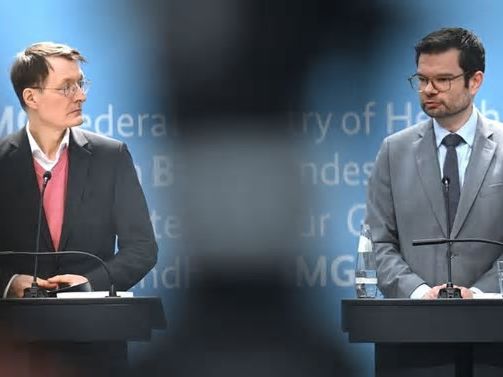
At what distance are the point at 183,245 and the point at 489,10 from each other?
131 centimetres

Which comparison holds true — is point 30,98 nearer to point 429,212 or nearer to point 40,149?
point 40,149

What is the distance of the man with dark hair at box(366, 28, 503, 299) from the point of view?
13.4ft

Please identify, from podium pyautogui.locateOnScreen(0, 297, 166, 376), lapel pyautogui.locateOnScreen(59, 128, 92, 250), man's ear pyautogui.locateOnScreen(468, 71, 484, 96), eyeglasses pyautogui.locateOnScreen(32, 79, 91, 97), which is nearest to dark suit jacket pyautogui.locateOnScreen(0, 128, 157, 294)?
→ lapel pyautogui.locateOnScreen(59, 128, 92, 250)

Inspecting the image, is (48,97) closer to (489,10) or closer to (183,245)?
(183,245)

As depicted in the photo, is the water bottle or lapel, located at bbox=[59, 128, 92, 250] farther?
lapel, located at bbox=[59, 128, 92, 250]

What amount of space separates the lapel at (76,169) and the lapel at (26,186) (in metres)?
0.10

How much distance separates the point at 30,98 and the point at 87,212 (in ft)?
1.42

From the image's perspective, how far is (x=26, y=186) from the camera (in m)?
4.42

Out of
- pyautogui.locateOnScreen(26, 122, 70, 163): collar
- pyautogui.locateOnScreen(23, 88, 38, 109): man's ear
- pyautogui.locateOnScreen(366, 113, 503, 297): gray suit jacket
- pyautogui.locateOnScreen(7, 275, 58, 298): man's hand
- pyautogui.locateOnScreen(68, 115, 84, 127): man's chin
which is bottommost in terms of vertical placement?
pyautogui.locateOnScreen(7, 275, 58, 298): man's hand

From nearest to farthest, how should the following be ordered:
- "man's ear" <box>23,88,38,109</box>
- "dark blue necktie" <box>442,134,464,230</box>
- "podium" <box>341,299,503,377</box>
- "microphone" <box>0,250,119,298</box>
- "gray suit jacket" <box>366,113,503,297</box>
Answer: "podium" <box>341,299,503,377</box> < "microphone" <box>0,250,119,298</box> < "gray suit jacket" <box>366,113,503,297</box> < "dark blue necktie" <box>442,134,464,230</box> < "man's ear" <box>23,88,38,109</box>

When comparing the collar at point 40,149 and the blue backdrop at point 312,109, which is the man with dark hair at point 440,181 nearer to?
the blue backdrop at point 312,109

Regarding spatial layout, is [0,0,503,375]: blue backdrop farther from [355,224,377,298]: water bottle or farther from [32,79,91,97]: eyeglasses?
[355,224,377,298]: water bottle

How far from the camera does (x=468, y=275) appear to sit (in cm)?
410

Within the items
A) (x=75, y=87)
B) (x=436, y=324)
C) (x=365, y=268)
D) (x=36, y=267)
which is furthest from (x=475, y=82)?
(x=36, y=267)
